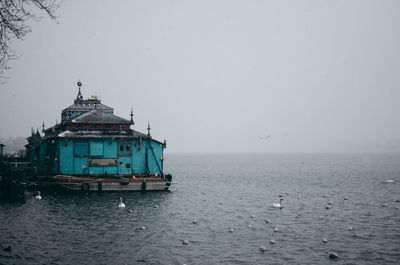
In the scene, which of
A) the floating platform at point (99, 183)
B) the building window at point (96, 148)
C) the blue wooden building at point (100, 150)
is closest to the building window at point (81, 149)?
the blue wooden building at point (100, 150)

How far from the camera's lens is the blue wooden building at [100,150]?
46.0 metres

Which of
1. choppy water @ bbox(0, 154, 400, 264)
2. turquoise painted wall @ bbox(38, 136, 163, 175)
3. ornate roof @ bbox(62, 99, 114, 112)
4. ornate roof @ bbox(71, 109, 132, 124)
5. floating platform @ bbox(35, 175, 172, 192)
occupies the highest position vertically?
ornate roof @ bbox(62, 99, 114, 112)

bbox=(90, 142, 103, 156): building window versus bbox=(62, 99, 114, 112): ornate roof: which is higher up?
bbox=(62, 99, 114, 112): ornate roof

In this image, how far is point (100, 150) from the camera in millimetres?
46594

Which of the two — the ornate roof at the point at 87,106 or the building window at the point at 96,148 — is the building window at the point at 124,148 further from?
the ornate roof at the point at 87,106

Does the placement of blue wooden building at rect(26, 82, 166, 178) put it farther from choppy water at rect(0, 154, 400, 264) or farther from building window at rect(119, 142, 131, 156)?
choppy water at rect(0, 154, 400, 264)

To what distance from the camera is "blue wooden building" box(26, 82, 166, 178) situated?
151 ft

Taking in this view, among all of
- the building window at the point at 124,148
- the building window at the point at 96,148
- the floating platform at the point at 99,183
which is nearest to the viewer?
the floating platform at the point at 99,183

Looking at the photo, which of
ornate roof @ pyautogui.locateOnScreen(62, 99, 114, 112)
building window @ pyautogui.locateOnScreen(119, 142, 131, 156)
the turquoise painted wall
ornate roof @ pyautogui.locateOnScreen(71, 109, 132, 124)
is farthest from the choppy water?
ornate roof @ pyautogui.locateOnScreen(62, 99, 114, 112)

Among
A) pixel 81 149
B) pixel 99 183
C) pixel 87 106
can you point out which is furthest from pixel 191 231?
pixel 87 106

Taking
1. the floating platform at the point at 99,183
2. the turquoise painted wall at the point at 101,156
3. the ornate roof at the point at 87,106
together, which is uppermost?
the ornate roof at the point at 87,106

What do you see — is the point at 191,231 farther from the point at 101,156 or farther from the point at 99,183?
the point at 101,156

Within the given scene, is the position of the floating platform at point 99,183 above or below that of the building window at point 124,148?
below

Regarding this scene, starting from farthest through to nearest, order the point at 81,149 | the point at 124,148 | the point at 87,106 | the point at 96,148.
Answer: the point at 87,106, the point at 124,148, the point at 96,148, the point at 81,149
